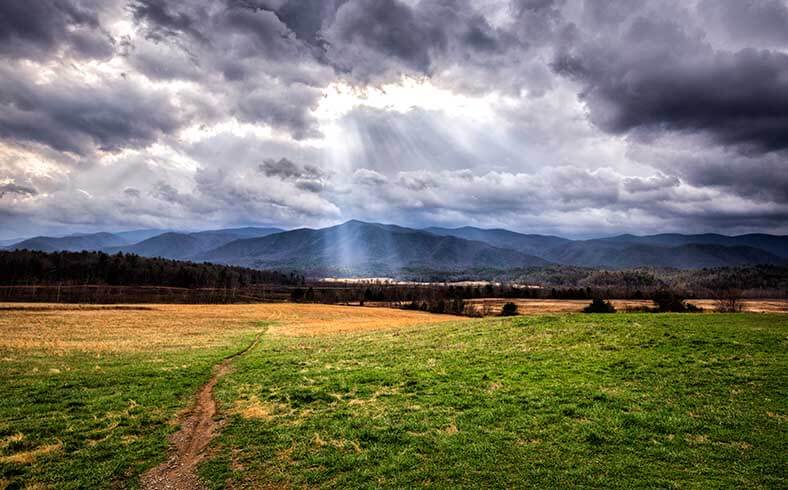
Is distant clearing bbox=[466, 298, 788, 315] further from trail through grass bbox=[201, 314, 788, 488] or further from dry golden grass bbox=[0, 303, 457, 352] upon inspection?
trail through grass bbox=[201, 314, 788, 488]

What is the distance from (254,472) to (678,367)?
65.3 ft

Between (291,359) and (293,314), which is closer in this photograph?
(291,359)

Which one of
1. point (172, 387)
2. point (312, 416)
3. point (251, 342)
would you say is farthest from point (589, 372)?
point (251, 342)

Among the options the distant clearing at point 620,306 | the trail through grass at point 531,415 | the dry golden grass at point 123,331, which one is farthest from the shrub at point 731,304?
the dry golden grass at point 123,331

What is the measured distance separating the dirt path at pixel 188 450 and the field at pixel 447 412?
0.32 m

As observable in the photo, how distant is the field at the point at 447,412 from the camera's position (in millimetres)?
Result: 10555

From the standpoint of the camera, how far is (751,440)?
1114 centimetres

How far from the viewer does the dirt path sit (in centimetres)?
1088

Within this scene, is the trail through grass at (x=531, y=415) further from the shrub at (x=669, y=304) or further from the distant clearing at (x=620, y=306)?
the distant clearing at (x=620, y=306)

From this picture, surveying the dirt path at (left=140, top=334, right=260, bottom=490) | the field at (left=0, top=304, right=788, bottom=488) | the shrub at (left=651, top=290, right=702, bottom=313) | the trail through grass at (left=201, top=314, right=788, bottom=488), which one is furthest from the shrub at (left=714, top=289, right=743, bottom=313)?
the dirt path at (left=140, top=334, right=260, bottom=490)

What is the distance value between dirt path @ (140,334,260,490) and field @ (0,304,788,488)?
0.32 meters

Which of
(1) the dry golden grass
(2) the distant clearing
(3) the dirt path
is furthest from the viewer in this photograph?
(2) the distant clearing

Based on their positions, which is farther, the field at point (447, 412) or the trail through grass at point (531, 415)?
the field at point (447, 412)

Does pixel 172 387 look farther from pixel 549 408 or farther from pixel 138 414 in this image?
pixel 549 408
